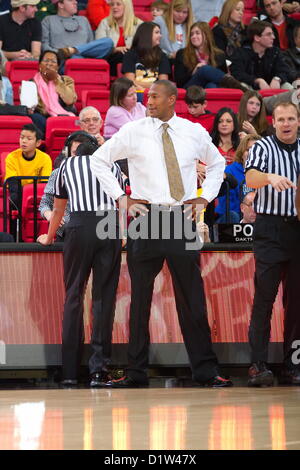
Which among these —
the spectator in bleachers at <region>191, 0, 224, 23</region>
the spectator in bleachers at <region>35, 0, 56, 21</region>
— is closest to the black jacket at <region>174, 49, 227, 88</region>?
the spectator in bleachers at <region>191, 0, 224, 23</region>

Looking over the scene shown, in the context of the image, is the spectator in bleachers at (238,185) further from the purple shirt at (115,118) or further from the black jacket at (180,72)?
the black jacket at (180,72)

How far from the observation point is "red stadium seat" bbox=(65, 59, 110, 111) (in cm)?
1053

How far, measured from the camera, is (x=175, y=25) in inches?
442

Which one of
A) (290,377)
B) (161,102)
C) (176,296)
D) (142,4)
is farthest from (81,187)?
(142,4)

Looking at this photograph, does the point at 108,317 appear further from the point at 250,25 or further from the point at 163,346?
the point at 250,25

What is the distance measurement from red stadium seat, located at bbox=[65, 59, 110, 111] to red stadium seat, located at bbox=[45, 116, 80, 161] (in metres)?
1.32

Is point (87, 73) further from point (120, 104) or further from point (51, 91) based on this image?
point (120, 104)

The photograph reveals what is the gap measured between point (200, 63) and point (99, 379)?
560cm

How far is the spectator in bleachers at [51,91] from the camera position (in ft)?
31.9

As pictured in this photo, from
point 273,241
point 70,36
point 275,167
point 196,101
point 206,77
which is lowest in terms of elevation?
point 273,241

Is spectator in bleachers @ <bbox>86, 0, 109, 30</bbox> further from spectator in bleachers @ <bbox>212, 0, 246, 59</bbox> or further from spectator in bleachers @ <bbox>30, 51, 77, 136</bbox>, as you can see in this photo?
spectator in bleachers @ <bbox>30, 51, 77, 136</bbox>
